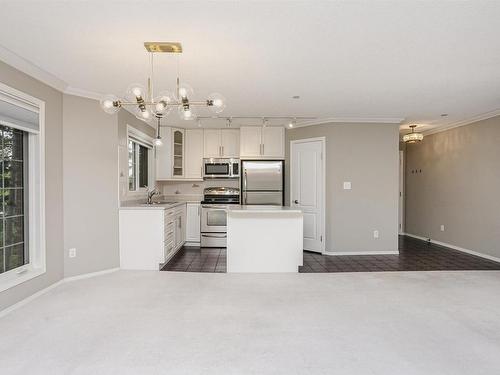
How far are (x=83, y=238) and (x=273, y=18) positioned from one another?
3354 mm

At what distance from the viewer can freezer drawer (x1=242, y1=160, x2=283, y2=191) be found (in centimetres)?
579

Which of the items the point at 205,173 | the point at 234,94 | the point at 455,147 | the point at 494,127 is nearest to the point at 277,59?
the point at 234,94

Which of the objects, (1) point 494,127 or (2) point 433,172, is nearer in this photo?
(1) point 494,127

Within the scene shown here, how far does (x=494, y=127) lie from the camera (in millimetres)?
4863

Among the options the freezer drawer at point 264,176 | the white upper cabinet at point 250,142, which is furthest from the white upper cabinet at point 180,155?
the freezer drawer at point 264,176

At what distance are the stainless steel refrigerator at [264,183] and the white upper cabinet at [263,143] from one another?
0.19 meters

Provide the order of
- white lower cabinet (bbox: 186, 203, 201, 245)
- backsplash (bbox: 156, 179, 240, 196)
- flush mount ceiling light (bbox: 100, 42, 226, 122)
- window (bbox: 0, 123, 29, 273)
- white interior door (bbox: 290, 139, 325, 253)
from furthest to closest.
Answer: backsplash (bbox: 156, 179, 240, 196)
white lower cabinet (bbox: 186, 203, 201, 245)
white interior door (bbox: 290, 139, 325, 253)
window (bbox: 0, 123, 29, 273)
flush mount ceiling light (bbox: 100, 42, 226, 122)

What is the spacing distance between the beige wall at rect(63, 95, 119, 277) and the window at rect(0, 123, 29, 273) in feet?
1.65

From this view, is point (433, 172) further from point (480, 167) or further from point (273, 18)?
point (273, 18)

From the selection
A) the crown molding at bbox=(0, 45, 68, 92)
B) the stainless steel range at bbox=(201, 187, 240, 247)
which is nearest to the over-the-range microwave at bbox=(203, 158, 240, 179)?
the stainless steel range at bbox=(201, 187, 240, 247)

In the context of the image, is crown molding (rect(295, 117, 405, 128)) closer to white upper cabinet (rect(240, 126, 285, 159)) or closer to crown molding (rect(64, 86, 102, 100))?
white upper cabinet (rect(240, 126, 285, 159))

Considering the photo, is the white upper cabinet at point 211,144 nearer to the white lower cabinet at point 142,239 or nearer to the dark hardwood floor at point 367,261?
the dark hardwood floor at point 367,261

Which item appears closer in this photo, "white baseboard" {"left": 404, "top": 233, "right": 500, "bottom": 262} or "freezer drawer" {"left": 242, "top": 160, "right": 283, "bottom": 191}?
"white baseboard" {"left": 404, "top": 233, "right": 500, "bottom": 262}

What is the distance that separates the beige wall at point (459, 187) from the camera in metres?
4.90
